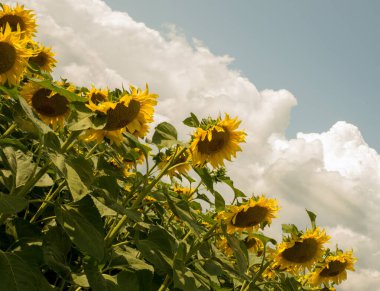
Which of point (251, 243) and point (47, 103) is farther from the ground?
point (251, 243)

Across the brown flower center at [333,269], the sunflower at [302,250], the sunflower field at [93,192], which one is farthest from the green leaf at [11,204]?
the brown flower center at [333,269]

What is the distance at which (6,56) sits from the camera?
9.55ft

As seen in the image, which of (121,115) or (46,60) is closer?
(121,115)

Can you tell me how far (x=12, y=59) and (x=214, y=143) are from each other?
1.64 metres

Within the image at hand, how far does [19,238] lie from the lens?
8.98 ft

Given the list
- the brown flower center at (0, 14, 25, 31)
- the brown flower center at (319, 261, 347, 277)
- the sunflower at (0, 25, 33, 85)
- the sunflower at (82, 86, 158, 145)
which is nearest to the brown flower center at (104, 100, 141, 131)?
the sunflower at (82, 86, 158, 145)

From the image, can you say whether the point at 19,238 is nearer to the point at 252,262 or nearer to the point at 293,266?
the point at 252,262

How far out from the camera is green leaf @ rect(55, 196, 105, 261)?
2.52m

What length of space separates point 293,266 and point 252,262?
0.89m

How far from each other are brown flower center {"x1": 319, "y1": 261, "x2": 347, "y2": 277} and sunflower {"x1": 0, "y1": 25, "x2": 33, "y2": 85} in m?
3.89

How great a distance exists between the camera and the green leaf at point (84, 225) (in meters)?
2.52

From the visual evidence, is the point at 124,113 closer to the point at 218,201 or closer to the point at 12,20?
the point at 218,201

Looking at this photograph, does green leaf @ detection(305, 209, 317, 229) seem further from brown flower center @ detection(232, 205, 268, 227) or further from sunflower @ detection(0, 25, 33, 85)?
sunflower @ detection(0, 25, 33, 85)

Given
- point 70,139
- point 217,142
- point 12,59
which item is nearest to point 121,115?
point 70,139
